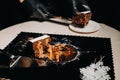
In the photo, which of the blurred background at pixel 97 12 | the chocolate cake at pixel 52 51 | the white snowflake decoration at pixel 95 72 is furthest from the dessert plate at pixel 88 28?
the blurred background at pixel 97 12

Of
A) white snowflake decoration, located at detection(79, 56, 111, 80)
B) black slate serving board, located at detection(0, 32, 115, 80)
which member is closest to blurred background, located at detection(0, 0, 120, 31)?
black slate serving board, located at detection(0, 32, 115, 80)

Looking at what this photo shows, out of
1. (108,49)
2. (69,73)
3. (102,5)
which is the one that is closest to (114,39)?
(108,49)

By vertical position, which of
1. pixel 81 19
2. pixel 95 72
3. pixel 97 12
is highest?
pixel 81 19

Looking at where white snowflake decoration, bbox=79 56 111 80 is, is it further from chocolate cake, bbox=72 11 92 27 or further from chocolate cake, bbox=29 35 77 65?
chocolate cake, bbox=72 11 92 27

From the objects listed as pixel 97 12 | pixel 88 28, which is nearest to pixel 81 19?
pixel 88 28

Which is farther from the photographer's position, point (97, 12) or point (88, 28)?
point (97, 12)

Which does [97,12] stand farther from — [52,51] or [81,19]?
[52,51]
